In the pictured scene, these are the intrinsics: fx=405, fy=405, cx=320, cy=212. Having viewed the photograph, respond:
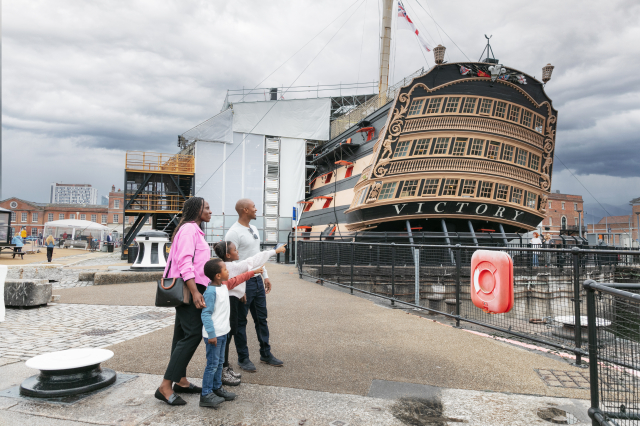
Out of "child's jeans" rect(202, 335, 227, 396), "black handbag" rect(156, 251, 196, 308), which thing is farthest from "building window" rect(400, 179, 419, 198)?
"black handbag" rect(156, 251, 196, 308)

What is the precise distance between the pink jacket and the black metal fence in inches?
121

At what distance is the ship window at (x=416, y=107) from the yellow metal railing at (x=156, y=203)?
16449 millimetres

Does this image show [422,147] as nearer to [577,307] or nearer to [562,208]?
[577,307]

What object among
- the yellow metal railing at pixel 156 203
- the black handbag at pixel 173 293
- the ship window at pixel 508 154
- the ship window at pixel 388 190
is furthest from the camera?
the yellow metal railing at pixel 156 203

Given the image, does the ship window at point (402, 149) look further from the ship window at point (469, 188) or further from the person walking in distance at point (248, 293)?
the person walking in distance at point (248, 293)

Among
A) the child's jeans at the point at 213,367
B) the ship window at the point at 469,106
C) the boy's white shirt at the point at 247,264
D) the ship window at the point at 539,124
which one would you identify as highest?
the ship window at the point at 469,106

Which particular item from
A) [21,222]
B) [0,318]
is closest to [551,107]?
[0,318]

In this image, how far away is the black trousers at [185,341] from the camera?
3.41 meters

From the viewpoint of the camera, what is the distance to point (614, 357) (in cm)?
277

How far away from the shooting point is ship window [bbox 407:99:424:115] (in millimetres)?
17500

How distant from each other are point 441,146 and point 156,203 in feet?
62.4

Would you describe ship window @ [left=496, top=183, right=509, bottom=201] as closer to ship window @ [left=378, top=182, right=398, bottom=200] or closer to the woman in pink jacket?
A: ship window @ [left=378, top=182, right=398, bottom=200]

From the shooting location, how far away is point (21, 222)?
220ft

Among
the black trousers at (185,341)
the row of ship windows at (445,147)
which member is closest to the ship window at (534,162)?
the row of ship windows at (445,147)
